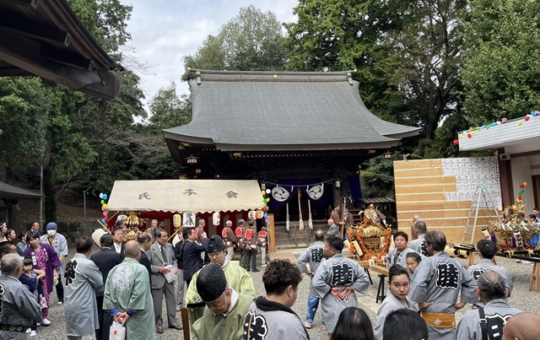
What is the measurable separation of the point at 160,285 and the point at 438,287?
378 centimetres

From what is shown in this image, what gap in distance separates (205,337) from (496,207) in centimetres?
1291

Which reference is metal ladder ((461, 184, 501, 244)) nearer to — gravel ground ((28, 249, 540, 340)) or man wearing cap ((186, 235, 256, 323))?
gravel ground ((28, 249, 540, 340))

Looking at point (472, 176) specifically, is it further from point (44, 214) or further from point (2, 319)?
point (44, 214)

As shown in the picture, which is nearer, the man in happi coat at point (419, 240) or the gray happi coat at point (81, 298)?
the gray happi coat at point (81, 298)

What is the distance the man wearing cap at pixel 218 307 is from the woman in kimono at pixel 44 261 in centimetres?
486

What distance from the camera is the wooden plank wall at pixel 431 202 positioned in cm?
1276

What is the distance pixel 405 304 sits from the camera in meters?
3.06

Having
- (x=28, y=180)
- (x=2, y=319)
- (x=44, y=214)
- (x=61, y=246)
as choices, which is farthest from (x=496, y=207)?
(x=28, y=180)

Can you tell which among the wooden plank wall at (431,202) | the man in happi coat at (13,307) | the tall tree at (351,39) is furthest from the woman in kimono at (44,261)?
the tall tree at (351,39)

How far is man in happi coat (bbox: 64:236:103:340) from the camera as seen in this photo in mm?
4289

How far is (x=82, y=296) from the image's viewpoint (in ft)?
14.1

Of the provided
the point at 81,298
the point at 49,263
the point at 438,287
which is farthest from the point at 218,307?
the point at 49,263

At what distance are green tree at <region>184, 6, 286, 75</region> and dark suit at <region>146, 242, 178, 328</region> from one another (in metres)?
26.1

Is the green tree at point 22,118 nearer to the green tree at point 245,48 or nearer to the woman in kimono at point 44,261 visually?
the woman in kimono at point 44,261
